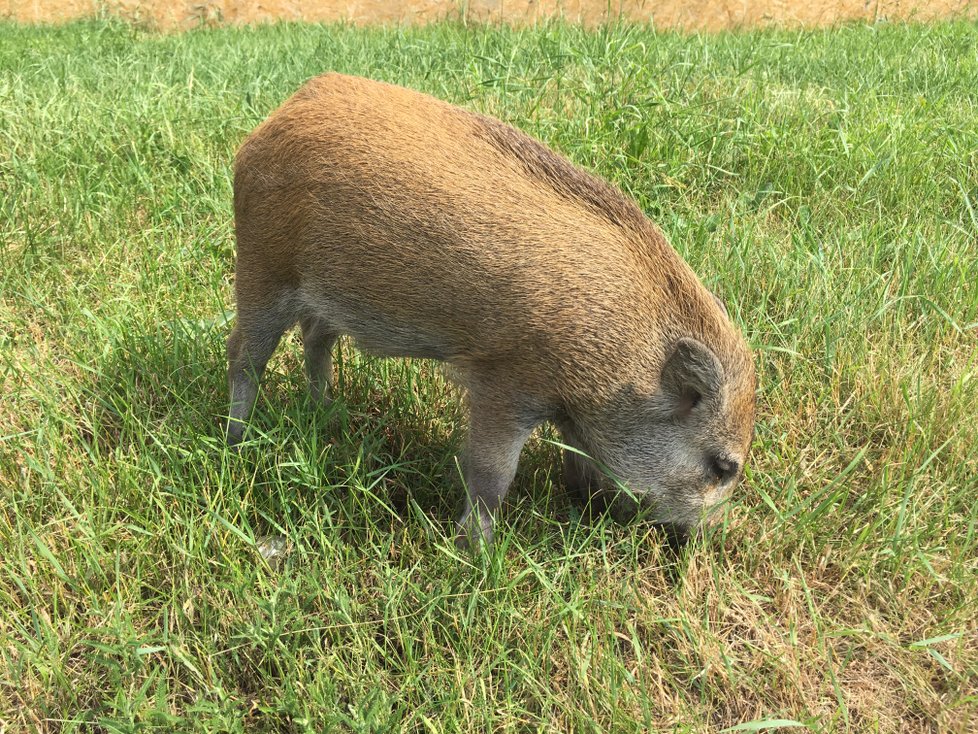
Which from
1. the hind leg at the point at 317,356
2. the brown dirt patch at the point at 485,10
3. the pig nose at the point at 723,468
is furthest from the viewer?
the brown dirt patch at the point at 485,10

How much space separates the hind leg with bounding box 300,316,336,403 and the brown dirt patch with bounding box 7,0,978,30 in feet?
21.7

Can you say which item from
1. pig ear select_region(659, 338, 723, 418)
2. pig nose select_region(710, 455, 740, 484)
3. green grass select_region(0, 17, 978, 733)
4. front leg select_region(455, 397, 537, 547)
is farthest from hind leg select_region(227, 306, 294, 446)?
pig nose select_region(710, 455, 740, 484)

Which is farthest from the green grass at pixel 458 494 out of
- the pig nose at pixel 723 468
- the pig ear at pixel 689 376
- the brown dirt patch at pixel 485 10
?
the brown dirt patch at pixel 485 10

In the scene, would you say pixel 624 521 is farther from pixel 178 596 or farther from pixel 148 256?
pixel 148 256

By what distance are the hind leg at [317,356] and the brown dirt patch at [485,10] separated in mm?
6616

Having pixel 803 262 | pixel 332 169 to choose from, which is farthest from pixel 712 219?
pixel 332 169

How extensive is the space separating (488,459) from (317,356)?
1001mm

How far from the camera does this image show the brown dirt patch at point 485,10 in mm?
9078

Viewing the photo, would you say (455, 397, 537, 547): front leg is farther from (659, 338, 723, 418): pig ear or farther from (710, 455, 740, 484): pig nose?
(710, 455, 740, 484): pig nose

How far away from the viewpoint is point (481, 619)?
2.49 m

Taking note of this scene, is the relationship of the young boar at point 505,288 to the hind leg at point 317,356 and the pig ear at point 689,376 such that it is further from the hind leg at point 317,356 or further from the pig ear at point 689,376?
the hind leg at point 317,356

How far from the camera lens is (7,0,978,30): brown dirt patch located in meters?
9.08

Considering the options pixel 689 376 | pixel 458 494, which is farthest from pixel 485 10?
pixel 689 376

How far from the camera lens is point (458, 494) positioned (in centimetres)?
304
